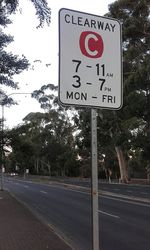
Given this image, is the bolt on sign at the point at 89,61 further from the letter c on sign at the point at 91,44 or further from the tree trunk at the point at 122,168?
the tree trunk at the point at 122,168

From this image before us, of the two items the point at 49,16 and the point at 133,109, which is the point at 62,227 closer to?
the point at 49,16

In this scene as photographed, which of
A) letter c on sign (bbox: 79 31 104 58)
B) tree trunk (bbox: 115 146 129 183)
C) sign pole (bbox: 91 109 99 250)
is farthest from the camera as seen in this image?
tree trunk (bbox: 115 146 129 183)

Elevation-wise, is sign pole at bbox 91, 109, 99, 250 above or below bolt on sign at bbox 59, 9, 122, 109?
below

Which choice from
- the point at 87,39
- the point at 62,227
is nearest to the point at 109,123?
the point at 62,227

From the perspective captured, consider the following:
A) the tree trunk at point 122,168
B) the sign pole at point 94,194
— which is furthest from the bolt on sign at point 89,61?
the tree trunk at point 122,168

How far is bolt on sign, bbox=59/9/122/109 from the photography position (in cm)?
401

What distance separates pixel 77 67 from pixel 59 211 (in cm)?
1866

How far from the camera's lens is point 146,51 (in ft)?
143

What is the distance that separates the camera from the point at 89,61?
4.11m

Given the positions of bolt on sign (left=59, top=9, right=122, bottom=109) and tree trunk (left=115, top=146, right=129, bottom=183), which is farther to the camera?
tree trunk (left=115, top=146, right=129, bottom=183)

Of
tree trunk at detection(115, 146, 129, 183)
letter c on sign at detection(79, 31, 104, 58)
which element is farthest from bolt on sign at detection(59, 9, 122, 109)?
tree trunk at detection(115, 146, 129, 183)

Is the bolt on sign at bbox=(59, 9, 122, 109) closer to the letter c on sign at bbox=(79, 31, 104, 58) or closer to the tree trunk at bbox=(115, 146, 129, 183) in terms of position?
the letter c on sign at bbox=(79, 31, 104, 58)

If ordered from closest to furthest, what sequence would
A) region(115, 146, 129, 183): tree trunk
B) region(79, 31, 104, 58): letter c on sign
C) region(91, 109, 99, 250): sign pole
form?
region(91, 109, 99, 250): sign pole, region(79, 31, 104, 58): letter c on sign, region(115, 146, 129, 183): tree trunk

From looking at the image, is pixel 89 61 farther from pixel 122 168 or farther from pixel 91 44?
pixel 122 168
